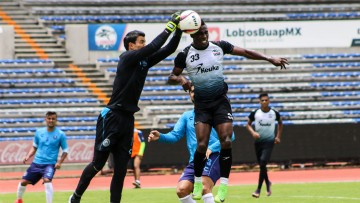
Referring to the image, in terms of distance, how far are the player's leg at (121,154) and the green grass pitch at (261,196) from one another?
6.10 metres

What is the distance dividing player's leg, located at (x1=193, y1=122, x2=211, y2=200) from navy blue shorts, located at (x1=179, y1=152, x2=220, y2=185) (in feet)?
1.52

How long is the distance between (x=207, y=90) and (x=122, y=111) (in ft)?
3.90

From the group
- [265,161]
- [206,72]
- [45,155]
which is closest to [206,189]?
[206,72]

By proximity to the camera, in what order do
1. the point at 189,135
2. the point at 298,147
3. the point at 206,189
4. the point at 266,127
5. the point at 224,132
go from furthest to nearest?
the point at 298,147, the point at 266,127, the point at 189,135, the point at 206,189, the point at 224,132

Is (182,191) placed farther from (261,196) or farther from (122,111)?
(261,196)

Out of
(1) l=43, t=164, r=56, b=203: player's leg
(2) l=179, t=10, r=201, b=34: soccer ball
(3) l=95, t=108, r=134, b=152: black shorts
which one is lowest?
(1) l=43, t=164, r=56, b=203: player's leg

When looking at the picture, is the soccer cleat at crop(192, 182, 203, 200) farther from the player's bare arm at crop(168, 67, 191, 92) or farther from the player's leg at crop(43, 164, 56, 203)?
the player's leg at crop(43, 164, 56, 203)

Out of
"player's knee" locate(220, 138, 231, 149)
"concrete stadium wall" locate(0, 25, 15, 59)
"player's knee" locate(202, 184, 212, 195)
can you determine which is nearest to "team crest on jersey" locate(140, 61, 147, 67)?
"player's knee" locate(220, 138, 231, 149)

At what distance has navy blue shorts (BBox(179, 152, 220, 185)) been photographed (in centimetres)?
1238

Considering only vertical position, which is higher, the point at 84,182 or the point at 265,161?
the point at 84,182

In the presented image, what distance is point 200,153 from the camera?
466 inches

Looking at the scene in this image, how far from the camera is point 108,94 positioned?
3619 cm

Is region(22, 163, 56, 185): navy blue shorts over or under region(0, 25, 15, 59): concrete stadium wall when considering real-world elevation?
under

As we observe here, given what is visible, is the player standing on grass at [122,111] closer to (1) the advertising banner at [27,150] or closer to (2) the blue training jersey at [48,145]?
(2) the blue training jersey at [48,145]
